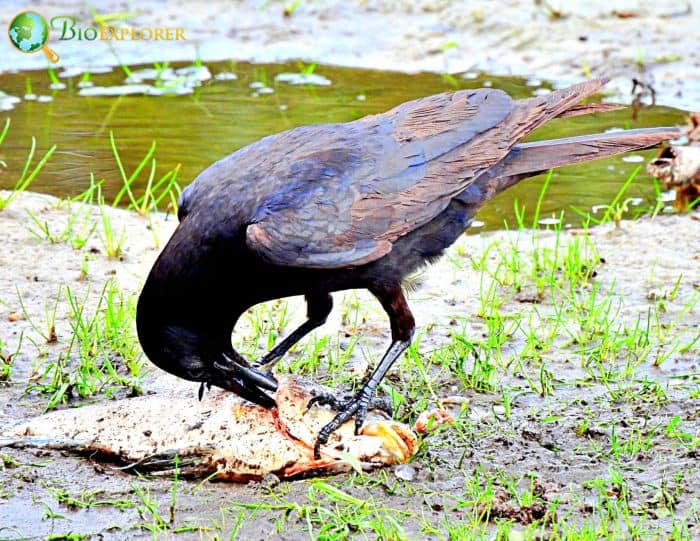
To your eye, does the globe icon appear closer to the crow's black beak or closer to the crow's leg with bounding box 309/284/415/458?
the crow's leg with bounding box 309/284/415/458

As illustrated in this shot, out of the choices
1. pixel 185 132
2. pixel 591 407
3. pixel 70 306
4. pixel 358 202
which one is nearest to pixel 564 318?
pixel 591 407

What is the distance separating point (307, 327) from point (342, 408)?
0.70m

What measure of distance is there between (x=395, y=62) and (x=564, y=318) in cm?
538

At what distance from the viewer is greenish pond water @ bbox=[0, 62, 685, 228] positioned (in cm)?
806

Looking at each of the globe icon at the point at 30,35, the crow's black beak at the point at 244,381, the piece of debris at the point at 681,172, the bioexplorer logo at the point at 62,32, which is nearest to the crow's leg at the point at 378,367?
the crow's black beak at the point at 244,381

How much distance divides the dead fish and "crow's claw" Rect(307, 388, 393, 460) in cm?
2

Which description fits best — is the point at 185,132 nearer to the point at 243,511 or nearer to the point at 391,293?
the point at 391,293

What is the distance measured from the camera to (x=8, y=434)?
15.2ft

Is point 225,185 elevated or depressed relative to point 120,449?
elevated

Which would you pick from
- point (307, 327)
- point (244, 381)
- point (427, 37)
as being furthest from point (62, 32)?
point (244, 381)

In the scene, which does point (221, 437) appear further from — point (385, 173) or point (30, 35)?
point (30, 35)

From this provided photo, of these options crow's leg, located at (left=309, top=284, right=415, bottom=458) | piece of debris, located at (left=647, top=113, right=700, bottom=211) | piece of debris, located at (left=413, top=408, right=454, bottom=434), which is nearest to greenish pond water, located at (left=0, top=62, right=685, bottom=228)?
piece of debris, located at (left=647, top=113, right=700, bottom=211)

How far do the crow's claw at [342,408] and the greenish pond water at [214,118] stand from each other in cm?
302

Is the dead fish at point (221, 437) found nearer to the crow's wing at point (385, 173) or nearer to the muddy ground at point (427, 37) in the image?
the crow's wing at point (385, 173)
